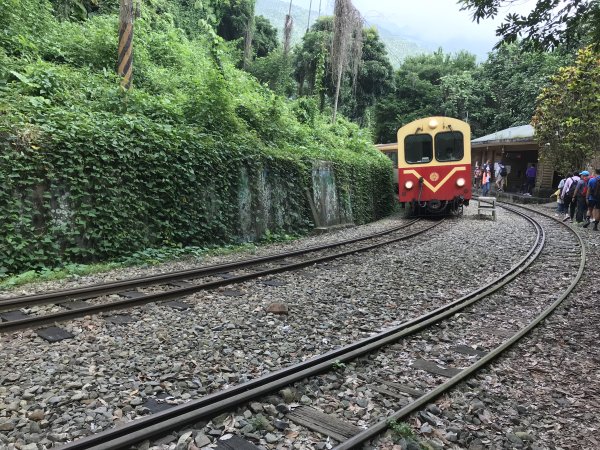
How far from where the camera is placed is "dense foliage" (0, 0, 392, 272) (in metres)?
6.33

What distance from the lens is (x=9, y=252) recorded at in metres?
5.93

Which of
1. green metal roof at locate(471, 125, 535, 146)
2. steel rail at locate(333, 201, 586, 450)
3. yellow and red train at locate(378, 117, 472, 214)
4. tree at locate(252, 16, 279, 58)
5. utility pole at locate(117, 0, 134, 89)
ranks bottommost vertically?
steel rail at locate(333, 201, 586, 450)

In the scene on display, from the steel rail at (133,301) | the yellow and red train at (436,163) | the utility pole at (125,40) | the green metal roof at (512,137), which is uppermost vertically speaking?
the utility pole at (125,40)

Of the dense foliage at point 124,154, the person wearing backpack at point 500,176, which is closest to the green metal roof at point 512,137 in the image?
the person wearing backpack at point 500,176

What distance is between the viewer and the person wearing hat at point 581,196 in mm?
13031

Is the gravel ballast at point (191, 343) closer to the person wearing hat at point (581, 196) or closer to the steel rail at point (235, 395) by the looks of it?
the steel rail at point (235, 395)

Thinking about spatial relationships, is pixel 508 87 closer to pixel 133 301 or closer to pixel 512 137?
pixel 512 137

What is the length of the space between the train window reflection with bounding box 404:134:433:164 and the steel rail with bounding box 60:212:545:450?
9976 mm

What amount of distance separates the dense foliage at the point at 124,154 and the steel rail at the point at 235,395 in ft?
14.2

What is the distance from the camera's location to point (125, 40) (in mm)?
9883

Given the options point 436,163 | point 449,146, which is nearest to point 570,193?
point 449,146

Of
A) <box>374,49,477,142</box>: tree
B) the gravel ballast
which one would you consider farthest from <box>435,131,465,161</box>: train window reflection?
<box>374,49,477,142</box>: tree

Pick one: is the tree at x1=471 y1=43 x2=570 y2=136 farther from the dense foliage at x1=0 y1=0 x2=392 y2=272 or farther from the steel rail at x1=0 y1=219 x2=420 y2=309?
the steel rail at x1=0 y1=219 x2=420 y2=309

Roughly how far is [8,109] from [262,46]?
80.5ft
